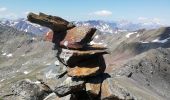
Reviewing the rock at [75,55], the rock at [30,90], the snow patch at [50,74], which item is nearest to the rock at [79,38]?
the rock at [75,55]

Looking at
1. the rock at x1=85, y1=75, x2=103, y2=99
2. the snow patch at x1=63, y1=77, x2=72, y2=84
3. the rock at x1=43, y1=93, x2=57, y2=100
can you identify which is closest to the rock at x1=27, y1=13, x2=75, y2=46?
the snow patch at x1=63, y1=77, x2=72, y2=84

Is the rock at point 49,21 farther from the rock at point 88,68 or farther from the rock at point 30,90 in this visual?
the rock at point 30,90

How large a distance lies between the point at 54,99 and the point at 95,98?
3.72 meters

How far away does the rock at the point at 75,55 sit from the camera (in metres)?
28.6

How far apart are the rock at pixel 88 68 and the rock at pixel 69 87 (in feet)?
1.57

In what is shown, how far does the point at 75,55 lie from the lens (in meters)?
28.7

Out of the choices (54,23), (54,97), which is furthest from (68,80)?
(54,23)

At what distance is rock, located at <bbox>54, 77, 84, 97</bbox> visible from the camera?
28.2 meters

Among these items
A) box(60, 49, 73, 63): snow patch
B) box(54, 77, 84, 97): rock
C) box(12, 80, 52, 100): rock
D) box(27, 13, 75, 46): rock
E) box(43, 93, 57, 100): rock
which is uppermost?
box(27, 13, 75, 46): rock

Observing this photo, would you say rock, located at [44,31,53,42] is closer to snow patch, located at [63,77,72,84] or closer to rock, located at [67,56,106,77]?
rock, located at [67,56,106,77]

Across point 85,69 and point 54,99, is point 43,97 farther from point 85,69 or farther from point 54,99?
point 85,69

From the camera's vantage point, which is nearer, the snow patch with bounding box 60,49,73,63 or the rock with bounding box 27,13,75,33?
the rock with bounding box 27,13,75,33

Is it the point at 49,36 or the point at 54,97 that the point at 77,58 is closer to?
the point at 49,36

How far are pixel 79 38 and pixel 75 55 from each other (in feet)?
4.78
